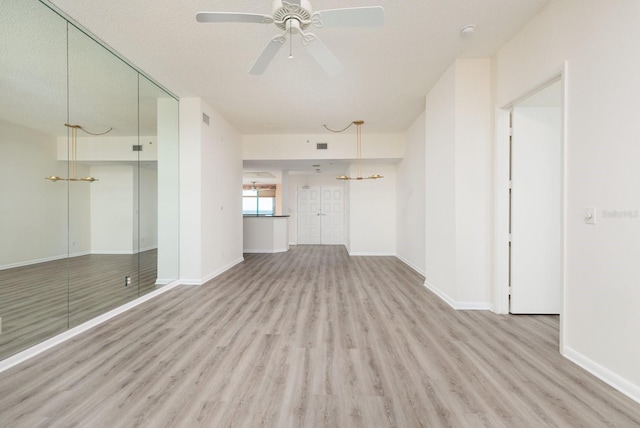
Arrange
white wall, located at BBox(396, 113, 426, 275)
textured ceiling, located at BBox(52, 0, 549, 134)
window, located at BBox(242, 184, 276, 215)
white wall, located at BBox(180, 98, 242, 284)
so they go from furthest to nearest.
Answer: window, located at BBox(242, 184, 276, 215) → white wall, located at BBox(396, 113, 426, 275) → white wall, located at BBox(180, 98, 242, 284) → textured ceiling, located at BBox(52, 0, 549, 134)

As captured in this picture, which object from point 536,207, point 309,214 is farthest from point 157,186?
point 309,214

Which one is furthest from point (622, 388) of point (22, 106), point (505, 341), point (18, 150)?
point (22, 106)

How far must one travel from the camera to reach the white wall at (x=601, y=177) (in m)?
1.76

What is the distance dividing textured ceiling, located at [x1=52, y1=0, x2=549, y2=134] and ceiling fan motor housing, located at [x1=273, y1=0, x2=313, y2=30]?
64 cm

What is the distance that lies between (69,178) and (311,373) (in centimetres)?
306

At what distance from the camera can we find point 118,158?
3.40 m

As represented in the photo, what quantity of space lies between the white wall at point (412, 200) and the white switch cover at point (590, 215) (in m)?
3.09

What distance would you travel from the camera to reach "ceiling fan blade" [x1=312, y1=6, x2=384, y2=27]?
1.83 metres

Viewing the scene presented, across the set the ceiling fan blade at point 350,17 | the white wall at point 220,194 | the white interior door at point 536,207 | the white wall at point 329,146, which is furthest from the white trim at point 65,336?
the white interior door at point 536,207

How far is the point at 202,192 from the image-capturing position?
14.9 ft

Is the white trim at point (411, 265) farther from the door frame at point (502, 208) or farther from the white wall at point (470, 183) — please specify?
the door frame at point (502, 208)

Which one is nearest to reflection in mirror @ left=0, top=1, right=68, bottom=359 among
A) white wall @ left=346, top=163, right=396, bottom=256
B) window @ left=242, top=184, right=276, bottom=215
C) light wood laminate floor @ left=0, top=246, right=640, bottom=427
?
light wood laminate floor @ left=0, top=246, right=640, bottom=427

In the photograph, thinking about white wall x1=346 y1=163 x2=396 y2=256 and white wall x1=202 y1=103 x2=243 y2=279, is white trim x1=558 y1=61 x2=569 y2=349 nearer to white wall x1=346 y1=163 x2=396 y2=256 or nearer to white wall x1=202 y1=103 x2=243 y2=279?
white wall x1=202 y1=103 x2=243 y2=279

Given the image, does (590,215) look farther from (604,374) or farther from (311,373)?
(311,373)
